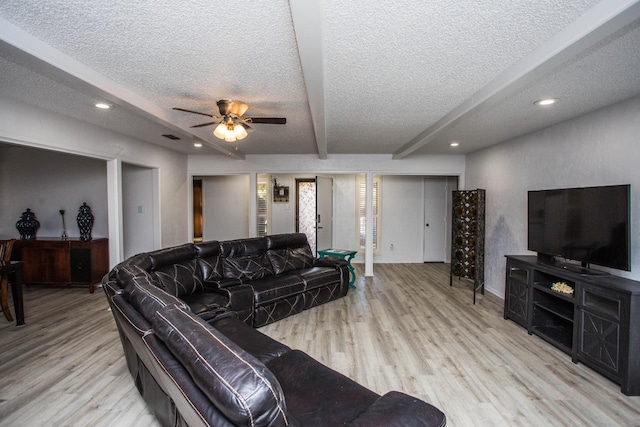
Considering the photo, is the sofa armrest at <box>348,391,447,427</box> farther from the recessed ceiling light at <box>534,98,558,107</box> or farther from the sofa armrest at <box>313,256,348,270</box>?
the sofa armrest at <box>313,256,348,270</box>

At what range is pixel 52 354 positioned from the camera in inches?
104

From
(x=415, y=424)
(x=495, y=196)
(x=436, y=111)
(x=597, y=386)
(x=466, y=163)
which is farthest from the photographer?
(x=466, y=163)

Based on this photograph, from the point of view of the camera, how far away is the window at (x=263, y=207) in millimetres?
7195

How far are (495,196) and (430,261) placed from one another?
2562 mm

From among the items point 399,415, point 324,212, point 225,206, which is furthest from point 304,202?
point 399,415

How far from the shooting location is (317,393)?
1491 mm

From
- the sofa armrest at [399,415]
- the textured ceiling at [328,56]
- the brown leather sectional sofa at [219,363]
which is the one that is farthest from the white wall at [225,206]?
the sofa armrest at [399,415]

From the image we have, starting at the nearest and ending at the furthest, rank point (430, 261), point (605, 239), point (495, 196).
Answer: point (605, 239), point (495, 196), point (430, 261)

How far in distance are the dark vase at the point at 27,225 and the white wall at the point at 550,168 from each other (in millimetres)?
7318

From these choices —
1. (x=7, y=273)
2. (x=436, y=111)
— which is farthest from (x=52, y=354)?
(x=436, y=111)

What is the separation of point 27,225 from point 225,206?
11.9 ft

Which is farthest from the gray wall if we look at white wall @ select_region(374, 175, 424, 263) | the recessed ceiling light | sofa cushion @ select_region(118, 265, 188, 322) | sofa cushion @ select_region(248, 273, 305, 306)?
the recessed ceiling light

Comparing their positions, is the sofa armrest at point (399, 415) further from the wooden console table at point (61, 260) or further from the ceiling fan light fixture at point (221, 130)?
the wooden console table at point (61, 260)

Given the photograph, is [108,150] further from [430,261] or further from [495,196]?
[430,261]
